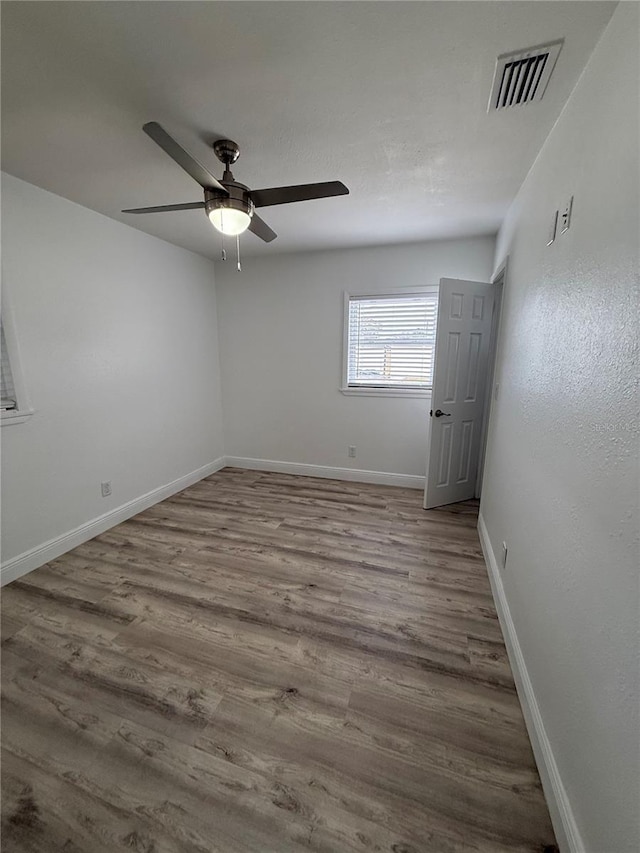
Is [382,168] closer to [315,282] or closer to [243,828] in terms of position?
[315,282]

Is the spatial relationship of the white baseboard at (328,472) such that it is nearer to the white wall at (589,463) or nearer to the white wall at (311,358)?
the white wall at (311,358)

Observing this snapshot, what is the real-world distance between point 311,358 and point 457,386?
164cm

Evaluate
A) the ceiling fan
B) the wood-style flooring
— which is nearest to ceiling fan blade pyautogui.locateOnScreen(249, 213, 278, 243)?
the ceiling fan

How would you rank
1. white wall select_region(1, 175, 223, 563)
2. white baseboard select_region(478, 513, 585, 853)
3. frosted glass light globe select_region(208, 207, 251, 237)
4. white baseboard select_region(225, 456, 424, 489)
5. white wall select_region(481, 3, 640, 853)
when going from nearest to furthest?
white wall select_region(481, 3, 640, 853) → white baseboard select_region(478, 513, 585, 853) → frosted glass light globe select_region(208, 207, 251, 237) → white wall select_region(1, 175, 223, 563) → white baseboard select_region(225, 456, 424, 489)

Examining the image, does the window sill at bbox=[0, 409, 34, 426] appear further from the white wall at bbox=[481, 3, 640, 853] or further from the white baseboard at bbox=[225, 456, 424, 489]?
the white wall at bbox=[481, 3, 640, 853]

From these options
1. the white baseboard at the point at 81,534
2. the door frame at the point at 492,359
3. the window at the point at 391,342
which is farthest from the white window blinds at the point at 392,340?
the white baseboard at the point at 81,534

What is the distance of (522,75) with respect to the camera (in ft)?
4.23

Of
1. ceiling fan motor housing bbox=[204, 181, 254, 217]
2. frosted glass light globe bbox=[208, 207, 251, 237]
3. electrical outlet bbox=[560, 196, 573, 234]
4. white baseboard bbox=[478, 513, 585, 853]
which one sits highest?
ceiling fan motor housing bbox=[204, 181, 254, 217]

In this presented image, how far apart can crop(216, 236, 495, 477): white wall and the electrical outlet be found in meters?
2.05

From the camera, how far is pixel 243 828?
1058mm

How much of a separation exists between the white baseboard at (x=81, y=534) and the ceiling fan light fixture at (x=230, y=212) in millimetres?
2489

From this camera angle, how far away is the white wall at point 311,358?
3.47 m

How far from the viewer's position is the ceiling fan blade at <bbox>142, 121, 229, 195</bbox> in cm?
124

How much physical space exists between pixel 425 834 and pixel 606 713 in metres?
0.72
